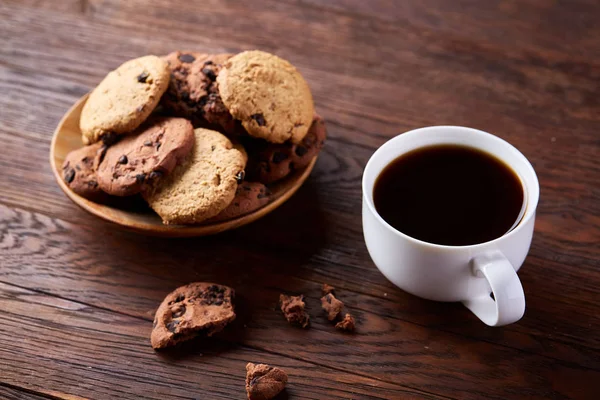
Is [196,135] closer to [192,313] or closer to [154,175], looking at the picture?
[154,175]

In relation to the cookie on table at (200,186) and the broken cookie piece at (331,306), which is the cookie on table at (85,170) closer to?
the cookie on table at (200,186)

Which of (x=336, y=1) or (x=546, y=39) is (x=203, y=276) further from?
(x=546, y=39)

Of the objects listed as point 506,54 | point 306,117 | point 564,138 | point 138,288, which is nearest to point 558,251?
point 564,138

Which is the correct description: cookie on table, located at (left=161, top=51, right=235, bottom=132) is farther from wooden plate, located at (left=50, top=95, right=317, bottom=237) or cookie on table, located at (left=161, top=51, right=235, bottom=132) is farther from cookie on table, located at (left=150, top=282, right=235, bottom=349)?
cookie on table, located at (left=150, top=282, right=235, bottom=349)

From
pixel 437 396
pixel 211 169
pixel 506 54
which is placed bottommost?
pixel 437 396

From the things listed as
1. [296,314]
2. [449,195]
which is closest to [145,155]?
[296,314]

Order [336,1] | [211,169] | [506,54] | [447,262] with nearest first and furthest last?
[447,262]
[211,169]
[506,54]
[336,1]
